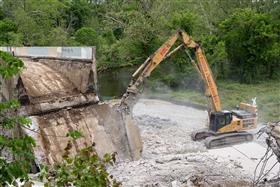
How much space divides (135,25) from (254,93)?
7.78 m

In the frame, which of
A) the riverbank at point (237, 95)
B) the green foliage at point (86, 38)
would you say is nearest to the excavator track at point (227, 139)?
the riverbank at point (237, 95)

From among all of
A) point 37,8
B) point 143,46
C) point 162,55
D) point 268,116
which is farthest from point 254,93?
point 37,8

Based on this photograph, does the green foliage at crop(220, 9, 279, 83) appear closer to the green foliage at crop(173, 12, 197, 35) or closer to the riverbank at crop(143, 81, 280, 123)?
the riverbank at crop(143, 81, 280, 123)

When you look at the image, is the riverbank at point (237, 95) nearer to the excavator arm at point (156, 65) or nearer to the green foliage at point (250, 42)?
the green foliage at point (250, 42)

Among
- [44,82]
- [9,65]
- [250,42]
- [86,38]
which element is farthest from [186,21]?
[9,65]

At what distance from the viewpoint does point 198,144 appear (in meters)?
13.9

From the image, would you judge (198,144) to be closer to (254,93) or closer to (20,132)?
(20,132)

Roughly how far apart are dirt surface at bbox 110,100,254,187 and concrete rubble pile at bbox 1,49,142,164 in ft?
2.41

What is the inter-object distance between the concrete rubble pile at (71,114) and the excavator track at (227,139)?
2.39 metres

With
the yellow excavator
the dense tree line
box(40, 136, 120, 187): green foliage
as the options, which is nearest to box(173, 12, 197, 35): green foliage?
the dense tree line

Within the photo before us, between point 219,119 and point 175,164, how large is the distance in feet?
9.25

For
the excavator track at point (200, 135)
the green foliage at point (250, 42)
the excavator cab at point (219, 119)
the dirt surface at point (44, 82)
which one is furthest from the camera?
the green foliage at point (250, 42)

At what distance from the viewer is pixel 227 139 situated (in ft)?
45.4

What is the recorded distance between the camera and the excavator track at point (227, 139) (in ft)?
44.8
